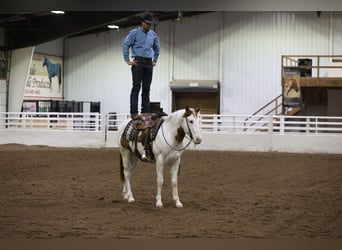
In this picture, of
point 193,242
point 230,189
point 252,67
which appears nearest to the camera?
point 193,242

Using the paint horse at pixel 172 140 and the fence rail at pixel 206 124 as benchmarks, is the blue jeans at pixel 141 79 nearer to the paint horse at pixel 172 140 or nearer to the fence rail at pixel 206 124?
the paint horse at pixel 172 140

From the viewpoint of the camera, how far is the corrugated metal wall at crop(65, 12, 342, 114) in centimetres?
2831

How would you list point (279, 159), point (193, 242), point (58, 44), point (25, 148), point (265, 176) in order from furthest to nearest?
point (58, 44), point (25, 148), point (279, 159), point (265, 176), point (193, 242)

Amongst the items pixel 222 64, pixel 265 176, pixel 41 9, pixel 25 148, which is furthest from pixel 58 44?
pixel 41 9

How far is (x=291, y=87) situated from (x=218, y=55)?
220 inches

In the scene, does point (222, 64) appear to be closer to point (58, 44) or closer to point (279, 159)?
point (58, 44)

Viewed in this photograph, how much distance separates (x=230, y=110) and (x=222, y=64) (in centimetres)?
217

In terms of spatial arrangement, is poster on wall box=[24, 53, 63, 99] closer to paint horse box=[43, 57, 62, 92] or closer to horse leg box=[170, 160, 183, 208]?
paint horse box=[43, 57, 62, 92]

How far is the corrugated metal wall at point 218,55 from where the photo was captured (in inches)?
1115

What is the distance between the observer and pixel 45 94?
30359 millimetres

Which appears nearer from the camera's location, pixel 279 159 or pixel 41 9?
pixel 41 9

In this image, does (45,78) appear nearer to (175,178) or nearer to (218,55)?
(218,55)

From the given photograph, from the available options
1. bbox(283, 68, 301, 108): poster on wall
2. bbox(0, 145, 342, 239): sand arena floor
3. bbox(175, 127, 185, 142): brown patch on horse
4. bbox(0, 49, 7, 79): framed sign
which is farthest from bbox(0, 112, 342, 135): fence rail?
bbox(175, 127, 185, 142): brown patch on horse

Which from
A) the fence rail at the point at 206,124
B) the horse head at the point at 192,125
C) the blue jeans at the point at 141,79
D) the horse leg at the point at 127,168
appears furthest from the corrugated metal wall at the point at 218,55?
the horse head at the point at 192,125
